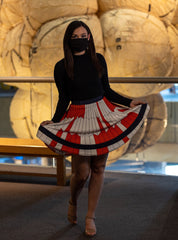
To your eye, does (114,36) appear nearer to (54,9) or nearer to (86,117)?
(54,9)

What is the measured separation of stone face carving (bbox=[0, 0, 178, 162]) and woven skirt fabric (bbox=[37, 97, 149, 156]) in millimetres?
3043

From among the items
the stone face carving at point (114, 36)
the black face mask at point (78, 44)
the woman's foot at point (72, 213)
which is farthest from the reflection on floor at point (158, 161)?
the black face mask at point (78, 44)

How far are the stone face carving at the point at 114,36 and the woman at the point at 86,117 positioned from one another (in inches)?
119

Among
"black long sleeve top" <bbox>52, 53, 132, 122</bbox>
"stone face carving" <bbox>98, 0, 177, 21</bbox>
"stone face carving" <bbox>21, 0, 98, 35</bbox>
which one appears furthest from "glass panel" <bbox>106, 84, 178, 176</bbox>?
"stone face carving" <bbox>21, 0, 98, 35</bbox>

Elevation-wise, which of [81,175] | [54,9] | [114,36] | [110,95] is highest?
[54,9]

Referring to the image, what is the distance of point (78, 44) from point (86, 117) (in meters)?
0.35

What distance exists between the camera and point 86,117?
177 cm

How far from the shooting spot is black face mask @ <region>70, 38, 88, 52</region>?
176cm

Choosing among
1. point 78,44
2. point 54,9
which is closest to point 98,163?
point 78,44

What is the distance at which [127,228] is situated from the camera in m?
1.94

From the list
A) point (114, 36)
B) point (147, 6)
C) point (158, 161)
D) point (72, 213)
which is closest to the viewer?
point (72, 213)

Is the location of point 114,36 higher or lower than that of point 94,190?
higher

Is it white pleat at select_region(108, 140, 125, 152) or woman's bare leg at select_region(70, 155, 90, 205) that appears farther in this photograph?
woman's bare leg at select_region(70, 155, 90, 205)

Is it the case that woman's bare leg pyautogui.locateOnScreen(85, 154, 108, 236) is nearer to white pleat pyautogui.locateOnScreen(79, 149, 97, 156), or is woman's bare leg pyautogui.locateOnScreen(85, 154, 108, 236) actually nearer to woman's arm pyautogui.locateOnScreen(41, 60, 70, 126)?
white pleat pyautogui.locateOnScreen(79, 149, 97, 156)
